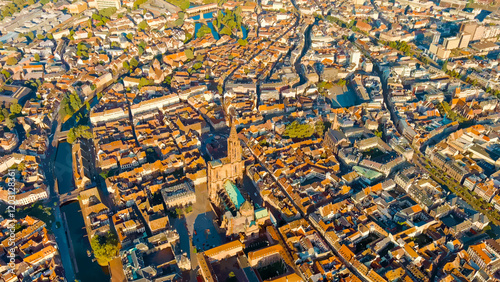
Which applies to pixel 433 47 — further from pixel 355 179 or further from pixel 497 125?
pixel 355 179

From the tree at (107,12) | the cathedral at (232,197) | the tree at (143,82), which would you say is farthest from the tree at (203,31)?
the cathedral at (232,197)

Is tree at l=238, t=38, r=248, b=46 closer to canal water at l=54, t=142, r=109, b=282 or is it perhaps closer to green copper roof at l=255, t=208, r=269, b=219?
canal water at l=54, t=142, r=109, b=282

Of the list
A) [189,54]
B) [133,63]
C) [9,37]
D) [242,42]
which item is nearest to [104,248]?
[133,63]

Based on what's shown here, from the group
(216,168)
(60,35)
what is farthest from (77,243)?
(60,35)

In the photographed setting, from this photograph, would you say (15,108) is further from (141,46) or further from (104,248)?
(104,248)

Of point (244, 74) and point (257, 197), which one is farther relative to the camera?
point (244, 74)
